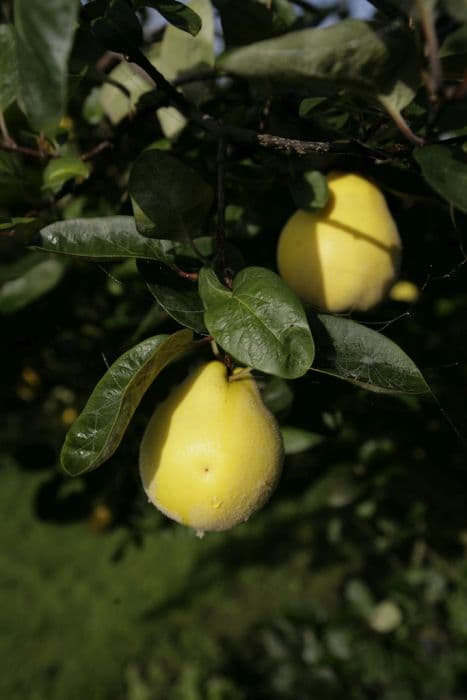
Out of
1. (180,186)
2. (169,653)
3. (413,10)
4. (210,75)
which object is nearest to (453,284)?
(210,75)

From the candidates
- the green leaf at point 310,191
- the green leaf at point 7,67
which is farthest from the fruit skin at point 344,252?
the green leaf at point 7,67

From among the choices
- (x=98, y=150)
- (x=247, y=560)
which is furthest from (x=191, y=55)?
(x=247, y=560)

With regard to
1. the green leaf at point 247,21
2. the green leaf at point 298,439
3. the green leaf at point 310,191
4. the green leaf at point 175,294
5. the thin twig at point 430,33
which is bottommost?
the green leaf at point 298,439

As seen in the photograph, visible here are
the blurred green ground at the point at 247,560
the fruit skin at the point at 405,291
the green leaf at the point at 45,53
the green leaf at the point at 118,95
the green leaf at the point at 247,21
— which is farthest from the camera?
the blurred green ground at the point at 247,560

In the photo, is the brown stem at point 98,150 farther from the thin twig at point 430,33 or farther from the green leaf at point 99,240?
the thin twig at point 430,33

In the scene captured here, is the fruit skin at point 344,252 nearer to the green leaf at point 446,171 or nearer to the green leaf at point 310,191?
the green leaf at point 310,191

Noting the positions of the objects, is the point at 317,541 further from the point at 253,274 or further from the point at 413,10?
the point at 413,10

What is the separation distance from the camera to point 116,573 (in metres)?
3.05

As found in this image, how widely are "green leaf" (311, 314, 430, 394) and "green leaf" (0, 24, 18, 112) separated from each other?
20.2 inches

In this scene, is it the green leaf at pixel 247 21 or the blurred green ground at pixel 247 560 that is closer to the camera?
the green leaf at pixel 247 21

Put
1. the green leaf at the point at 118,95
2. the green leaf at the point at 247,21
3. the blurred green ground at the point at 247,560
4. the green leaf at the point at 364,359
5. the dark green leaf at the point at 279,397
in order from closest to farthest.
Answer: the green leaf at the point at 364,359
the green leaf at the point at 247,21
the dark green leaf at the point at 279,397
the green leaf at the point at 118,95
the blurred green ground at the point at 247,560

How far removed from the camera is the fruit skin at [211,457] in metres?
0.68

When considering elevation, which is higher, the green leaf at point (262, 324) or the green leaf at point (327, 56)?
the green leaf at point (327, 56)

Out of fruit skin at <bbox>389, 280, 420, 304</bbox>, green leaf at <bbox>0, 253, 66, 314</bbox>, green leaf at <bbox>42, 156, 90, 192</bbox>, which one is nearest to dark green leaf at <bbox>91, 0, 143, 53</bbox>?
green leaf at <bbox>42, 156, 90, 192</bbox>
